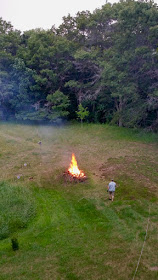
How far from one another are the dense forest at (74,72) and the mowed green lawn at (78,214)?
26.8ft

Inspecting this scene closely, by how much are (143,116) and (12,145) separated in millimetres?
13804

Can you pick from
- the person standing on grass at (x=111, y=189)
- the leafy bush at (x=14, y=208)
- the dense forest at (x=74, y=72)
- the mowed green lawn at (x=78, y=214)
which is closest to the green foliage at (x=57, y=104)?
the dense forest at (x=74, y=72)

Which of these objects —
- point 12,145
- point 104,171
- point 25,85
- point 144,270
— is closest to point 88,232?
point 144,270

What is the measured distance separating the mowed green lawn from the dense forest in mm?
8154

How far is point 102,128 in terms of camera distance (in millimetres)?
30078

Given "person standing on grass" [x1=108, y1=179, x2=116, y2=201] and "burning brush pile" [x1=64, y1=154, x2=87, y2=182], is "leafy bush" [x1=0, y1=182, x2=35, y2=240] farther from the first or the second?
"person standing on grass" [x1=108, y1=179, x2=116, y2=201]

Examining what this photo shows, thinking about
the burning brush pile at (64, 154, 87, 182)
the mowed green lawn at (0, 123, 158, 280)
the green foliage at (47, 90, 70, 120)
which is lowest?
the mowed green lawn at (0, 123, 158, 280)

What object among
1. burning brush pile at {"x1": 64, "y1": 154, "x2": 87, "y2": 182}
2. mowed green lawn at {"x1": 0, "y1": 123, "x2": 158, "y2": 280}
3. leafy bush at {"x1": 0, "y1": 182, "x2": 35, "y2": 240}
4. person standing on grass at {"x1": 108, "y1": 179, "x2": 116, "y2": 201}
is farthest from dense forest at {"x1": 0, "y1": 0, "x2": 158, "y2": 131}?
leafy bush at {"x1": 0, "y1": 182, "x2": 35, "y2": 240}

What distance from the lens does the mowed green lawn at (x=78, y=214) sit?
859cm

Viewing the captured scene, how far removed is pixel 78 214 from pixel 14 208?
3.36 meters

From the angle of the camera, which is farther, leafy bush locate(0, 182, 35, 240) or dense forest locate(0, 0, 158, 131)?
dense forest locate(0, 0, 158, 131)

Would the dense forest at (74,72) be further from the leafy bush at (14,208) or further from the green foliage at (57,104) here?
the leafy bush at (14,208)

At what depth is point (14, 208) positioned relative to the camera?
1254 cm

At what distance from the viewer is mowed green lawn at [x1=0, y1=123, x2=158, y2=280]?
28.2ft
